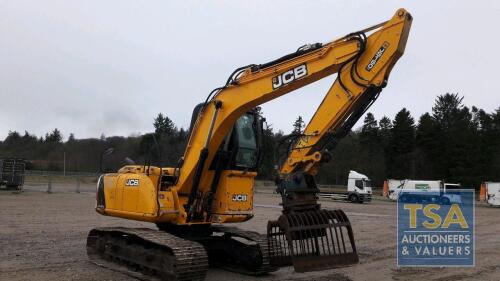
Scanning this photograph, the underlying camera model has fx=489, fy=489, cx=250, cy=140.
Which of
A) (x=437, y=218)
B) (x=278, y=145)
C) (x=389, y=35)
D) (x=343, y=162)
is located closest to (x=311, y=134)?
(x=278, y=145)

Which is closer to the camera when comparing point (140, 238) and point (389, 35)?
point (389, 35)

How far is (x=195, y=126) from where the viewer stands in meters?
9.23

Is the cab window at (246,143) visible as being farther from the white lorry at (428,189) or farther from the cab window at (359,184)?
the cab window at (359,184)

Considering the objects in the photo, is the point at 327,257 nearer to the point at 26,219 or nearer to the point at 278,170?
the point at 278,170

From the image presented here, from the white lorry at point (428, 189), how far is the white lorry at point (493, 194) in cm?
285

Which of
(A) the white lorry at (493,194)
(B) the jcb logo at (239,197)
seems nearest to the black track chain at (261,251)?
(B) the jcb logo at (239,197)

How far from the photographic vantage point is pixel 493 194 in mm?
42500

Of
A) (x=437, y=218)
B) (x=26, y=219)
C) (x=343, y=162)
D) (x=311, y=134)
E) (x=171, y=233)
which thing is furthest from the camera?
(x=343, y=162)

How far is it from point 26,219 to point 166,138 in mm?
10935

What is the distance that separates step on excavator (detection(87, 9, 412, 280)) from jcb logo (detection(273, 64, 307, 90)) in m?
0.02

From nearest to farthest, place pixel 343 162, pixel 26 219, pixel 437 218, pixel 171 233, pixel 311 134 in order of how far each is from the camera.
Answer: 1. pixel 311 134
2. pixel 171 233
3. pixel 26 219
4. pixel 437 218
5. pixel 343 162

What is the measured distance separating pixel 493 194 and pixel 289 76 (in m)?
40.5

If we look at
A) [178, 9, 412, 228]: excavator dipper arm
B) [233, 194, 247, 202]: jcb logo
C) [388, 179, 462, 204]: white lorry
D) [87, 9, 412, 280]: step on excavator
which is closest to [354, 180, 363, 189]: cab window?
[388, 179, 462, 204]: white lorry

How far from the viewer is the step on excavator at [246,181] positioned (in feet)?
25.0
